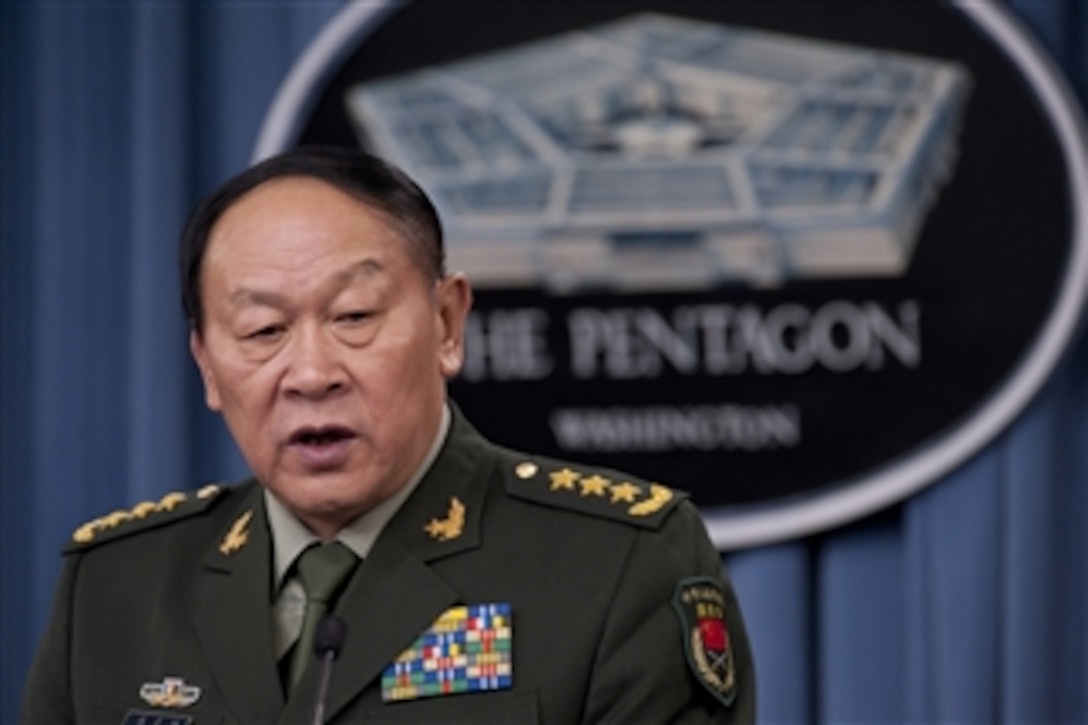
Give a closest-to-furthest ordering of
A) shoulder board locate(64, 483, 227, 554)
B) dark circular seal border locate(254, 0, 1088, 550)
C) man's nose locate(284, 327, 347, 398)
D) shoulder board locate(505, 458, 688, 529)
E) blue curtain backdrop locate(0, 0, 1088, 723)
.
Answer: man's nose locate(284, 327, 347, 398), shoulder board locate(505, 458, 688, 529), shoulder board locate(64, 483, 227, 554), dark circular seal border locate(254, 0, 1088, 550), blue curtain backdrop locate(0, 0, 1088, 723)

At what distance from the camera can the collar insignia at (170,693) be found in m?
1.37

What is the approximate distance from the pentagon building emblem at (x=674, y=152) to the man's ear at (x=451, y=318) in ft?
3.19

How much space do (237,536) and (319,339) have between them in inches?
10.0

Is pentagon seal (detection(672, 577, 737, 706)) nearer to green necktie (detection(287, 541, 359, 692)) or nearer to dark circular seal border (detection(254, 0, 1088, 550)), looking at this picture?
green necktie (detection(287, 541, 359, 692))

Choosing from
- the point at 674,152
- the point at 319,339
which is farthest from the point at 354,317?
the point at 674,152

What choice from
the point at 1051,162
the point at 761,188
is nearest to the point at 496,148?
the point at 761,188

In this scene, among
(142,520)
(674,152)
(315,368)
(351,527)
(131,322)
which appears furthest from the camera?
(131,322)

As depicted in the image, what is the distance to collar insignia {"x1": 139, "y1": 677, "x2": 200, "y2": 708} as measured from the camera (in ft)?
4.48

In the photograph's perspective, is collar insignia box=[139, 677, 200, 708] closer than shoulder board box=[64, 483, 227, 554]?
Yes

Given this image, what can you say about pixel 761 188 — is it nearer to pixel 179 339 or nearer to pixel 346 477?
pixel 179 339

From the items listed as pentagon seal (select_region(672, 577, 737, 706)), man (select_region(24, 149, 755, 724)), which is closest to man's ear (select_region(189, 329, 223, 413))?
man (select_region(24, 149, 755, 724))

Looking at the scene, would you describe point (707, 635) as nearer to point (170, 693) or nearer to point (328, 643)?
point (328, 643)

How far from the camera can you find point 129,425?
2533 millimetres

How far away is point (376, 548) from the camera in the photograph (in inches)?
54.2
